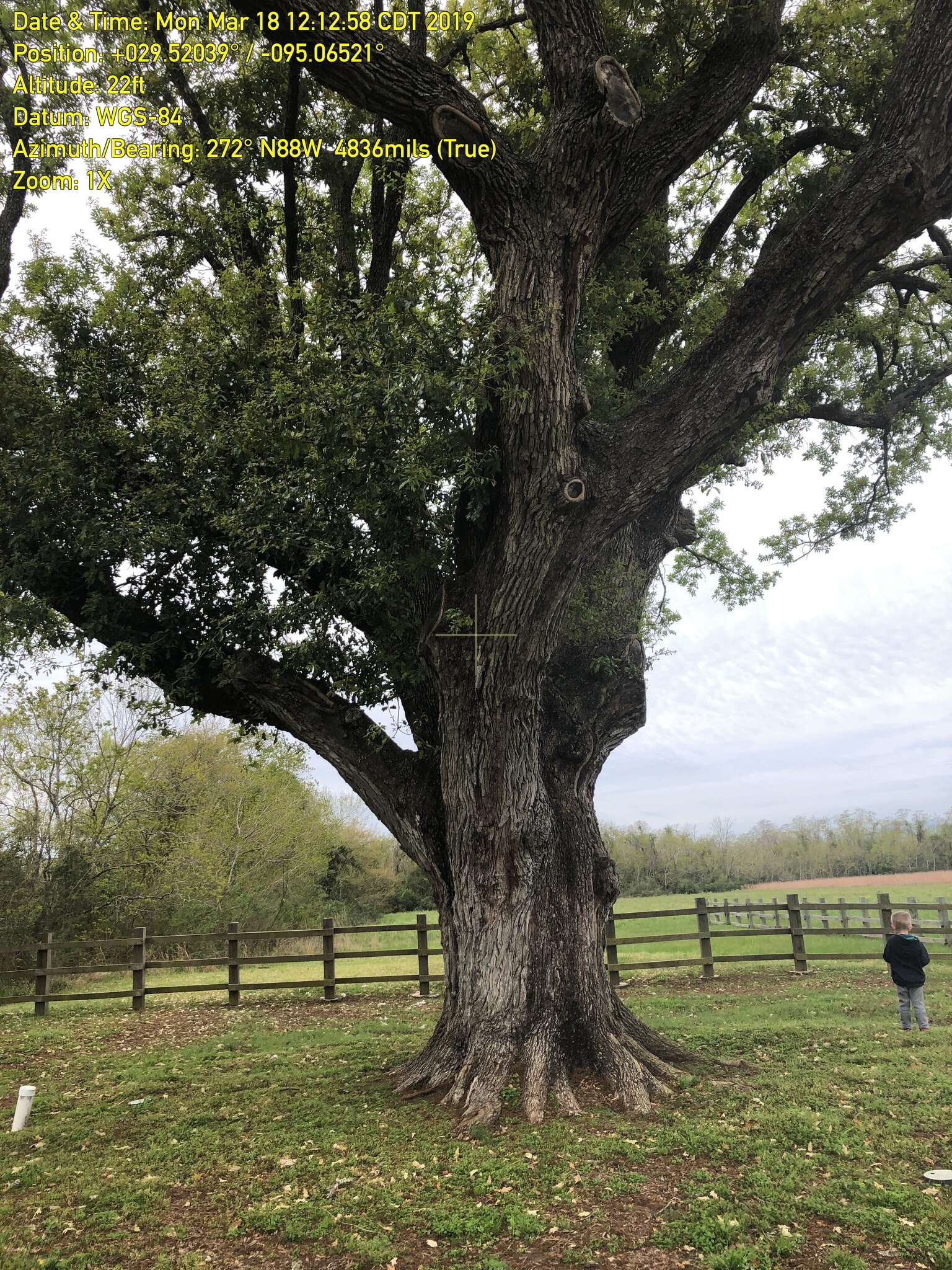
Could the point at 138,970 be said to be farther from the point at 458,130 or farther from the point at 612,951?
the point at 458,130

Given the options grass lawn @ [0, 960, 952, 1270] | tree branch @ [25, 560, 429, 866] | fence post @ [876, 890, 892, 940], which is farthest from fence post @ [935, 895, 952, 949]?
tree branch @ [25, 560, 429, 866]

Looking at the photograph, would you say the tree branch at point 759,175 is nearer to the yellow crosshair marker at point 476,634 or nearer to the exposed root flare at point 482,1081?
the yellow crosshair marker at point 476,634

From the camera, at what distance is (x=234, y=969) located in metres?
13.8

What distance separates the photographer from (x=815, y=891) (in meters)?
29.9

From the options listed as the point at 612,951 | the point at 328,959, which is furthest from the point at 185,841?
the point at 612,951

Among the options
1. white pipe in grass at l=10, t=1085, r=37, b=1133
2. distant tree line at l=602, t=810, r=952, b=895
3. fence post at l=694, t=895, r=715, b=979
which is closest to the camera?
white pipe in grass at l=10, t=1085, r=37, b=1133

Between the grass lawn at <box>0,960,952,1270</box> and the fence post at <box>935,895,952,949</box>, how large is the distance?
213 inches

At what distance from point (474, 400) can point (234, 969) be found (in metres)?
11.7

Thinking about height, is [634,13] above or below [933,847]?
above

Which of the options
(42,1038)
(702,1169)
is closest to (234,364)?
(702,1169)

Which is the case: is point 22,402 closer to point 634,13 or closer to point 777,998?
point 634,13

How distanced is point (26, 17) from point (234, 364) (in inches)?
193

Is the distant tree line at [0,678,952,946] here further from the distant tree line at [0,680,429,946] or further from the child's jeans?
the child's jeans

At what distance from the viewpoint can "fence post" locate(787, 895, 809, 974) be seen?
14.2m
